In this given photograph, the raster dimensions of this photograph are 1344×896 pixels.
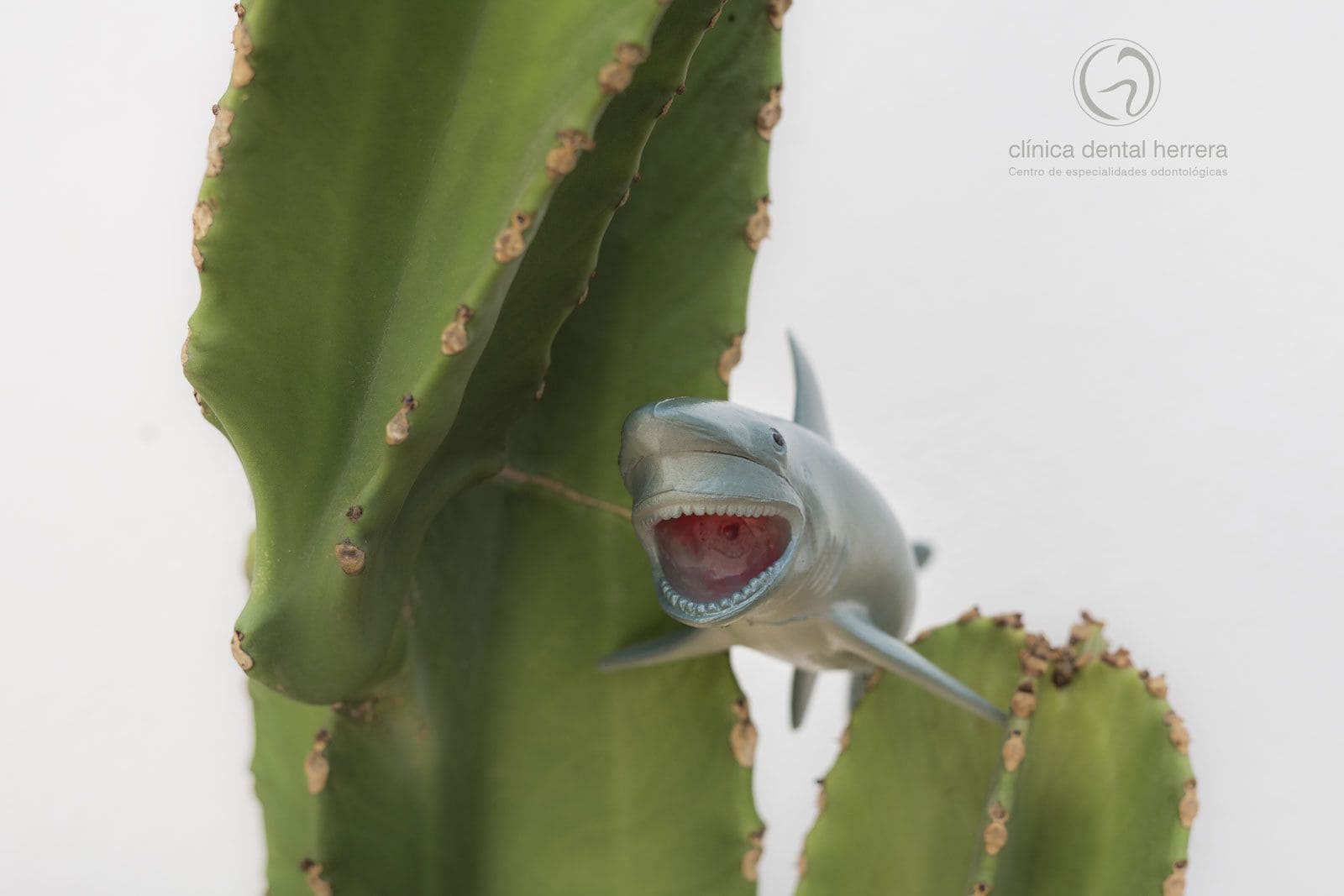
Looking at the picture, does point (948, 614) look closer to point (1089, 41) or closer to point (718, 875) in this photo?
point (1089, 41)

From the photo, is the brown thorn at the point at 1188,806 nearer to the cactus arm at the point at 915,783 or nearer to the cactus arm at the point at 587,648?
the cactus arm at the point at 915,783

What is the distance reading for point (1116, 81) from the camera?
1.34 meters

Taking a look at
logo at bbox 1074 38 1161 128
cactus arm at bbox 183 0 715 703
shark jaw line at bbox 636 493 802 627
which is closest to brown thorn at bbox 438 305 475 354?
cactus arm at bbox 183 0 715 703

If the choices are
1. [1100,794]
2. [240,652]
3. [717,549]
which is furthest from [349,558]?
[1100,794]

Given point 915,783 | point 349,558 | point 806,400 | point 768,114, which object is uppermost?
point 768,114

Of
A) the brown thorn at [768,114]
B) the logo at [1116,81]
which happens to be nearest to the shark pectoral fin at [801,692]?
the brown thorn at [768,114]

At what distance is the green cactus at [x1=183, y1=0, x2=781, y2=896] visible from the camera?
516 millimetres

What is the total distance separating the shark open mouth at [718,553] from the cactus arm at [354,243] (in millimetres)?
118

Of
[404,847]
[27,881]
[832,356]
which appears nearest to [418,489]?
[404,847]

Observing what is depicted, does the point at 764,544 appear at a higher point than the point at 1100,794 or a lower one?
higher

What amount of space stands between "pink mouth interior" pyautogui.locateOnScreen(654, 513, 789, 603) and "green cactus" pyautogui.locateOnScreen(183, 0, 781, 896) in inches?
3.8

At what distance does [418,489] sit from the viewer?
605 millimetres

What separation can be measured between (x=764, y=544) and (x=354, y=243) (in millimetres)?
223

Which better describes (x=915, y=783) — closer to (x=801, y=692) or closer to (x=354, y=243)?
(x=801, y=692)
